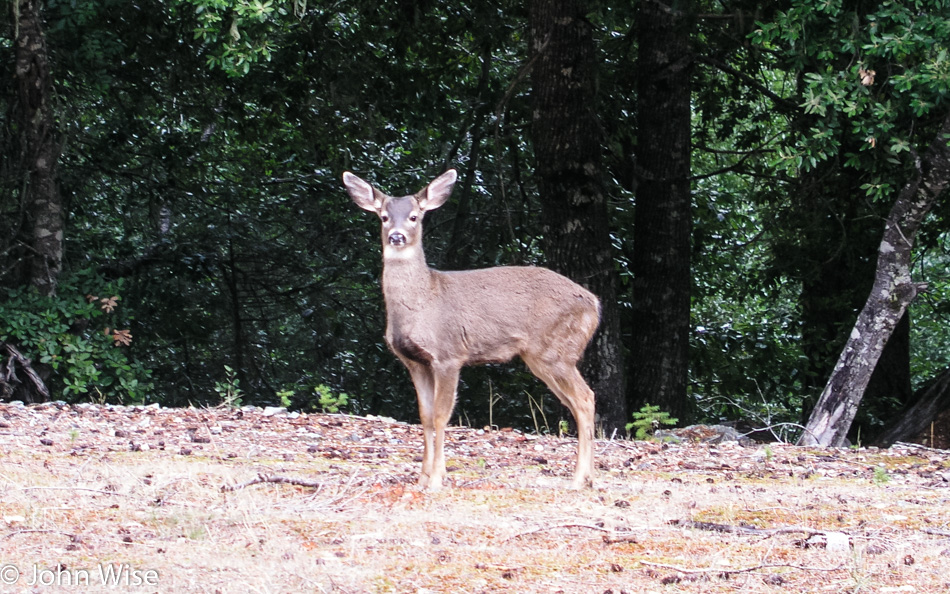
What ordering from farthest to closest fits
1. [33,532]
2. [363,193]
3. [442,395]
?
[363,193], [442,395], [33,532]

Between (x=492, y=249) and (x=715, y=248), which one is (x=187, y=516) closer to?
(x=492, y=249)

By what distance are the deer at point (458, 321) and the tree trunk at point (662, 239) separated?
5295 millimetres

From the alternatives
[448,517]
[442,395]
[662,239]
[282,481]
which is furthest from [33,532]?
[662,239]

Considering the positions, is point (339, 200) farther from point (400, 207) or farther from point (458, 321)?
point (458, 321)

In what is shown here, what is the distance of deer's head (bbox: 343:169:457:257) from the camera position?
6.89 metres

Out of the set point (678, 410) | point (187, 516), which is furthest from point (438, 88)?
point (187, 516)

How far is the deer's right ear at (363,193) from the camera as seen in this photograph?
7.00 meters

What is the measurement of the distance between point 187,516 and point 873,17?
18.9 ft

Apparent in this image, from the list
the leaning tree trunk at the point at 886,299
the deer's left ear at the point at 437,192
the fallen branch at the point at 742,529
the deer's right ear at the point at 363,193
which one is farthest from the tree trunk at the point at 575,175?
the fallen branch at the point at 742,529

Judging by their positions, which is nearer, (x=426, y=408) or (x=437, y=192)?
(x=426, y=408)

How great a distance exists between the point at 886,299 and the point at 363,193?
4.48 meters

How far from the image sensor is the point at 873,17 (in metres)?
8.14

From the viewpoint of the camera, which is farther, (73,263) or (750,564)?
(73,263)

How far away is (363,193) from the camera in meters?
7.07
